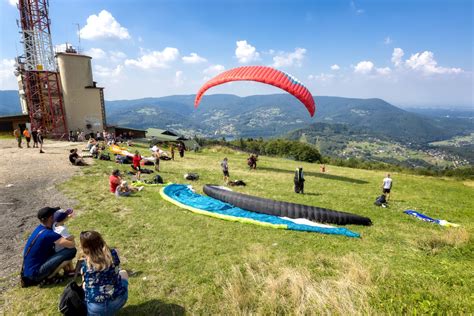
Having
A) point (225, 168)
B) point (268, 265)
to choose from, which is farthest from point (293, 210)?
point (225, 168)

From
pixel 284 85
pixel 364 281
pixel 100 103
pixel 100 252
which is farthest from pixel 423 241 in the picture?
pixel 100 103

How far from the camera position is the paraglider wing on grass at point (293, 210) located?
35.8ft

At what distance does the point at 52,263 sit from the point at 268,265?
5.12 metres

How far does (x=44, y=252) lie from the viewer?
227 inches

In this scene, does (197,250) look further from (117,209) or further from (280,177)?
(280,177)

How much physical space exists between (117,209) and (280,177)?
14248mm

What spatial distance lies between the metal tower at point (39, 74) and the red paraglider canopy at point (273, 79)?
31740 millimetres

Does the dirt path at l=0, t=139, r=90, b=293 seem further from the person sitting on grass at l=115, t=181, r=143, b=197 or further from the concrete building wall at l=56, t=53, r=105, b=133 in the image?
the concrete building wall at l=56, t=53, r=105, b=133

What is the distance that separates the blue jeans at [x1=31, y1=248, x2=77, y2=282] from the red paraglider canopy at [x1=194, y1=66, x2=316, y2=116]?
16.4m

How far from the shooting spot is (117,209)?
1158 centimetres

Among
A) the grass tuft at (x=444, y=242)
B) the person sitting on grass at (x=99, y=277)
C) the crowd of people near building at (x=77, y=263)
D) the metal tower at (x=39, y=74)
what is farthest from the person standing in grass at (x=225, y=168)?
the metal tower at (x=39, y=74)

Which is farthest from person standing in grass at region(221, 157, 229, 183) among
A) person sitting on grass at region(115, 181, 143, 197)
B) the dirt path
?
the dirt path

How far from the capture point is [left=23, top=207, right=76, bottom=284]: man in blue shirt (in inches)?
222

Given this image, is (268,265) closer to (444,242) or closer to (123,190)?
(444,242)
